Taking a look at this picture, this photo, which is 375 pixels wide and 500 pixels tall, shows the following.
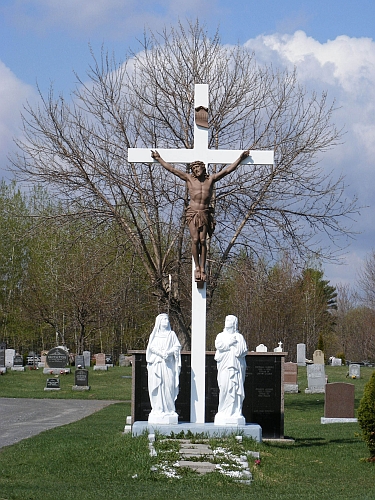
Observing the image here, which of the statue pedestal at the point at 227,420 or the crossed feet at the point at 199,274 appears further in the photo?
the crossed feet at the point at 199,274

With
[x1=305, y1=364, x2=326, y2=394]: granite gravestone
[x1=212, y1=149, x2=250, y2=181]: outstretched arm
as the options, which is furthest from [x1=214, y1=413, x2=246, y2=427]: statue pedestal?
[x1=305, y1=364, x2=326, y2=394]: granite gravestone

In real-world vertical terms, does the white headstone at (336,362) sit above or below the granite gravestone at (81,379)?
above

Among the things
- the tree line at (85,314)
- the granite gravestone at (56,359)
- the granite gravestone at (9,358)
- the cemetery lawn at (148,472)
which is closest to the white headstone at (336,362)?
the tree line at (85,314)

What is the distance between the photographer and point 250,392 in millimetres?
15188

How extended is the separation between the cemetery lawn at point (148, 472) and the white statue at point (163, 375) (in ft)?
2.09

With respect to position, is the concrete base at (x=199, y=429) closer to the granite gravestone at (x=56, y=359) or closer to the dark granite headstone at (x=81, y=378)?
the dark granite headstone at (x=81, y=378)

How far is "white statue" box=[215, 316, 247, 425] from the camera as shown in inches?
465

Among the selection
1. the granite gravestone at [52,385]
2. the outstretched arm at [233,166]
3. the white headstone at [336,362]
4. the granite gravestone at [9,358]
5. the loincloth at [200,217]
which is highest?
the outstretched arm at [233,166]

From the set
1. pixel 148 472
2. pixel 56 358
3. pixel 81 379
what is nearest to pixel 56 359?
pixel 56 358

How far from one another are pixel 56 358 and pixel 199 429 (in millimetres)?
25228

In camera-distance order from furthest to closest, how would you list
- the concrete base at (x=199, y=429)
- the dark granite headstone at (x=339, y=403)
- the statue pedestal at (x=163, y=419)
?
the dark granite headstone at (x=339, y=403), the statue pedestal at (x=163, y=419), the concrete base at (x=199, y=429)

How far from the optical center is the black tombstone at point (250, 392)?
49.3 ft

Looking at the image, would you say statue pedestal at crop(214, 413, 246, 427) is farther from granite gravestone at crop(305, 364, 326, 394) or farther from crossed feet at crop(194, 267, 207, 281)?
granite gravestone at crop(305, 364, 326, 394)

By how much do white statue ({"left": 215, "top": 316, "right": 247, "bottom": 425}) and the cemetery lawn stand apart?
23.0 inches
